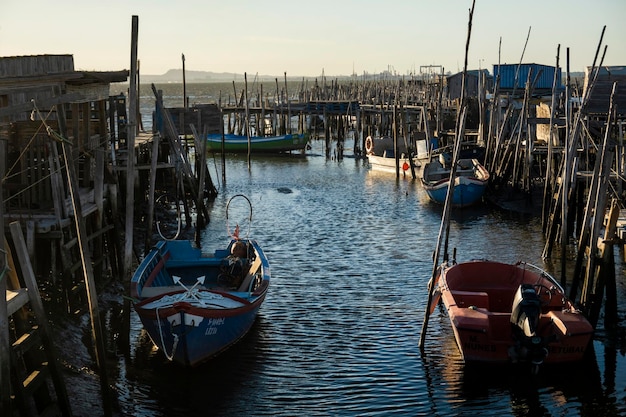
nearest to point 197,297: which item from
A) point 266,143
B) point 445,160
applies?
point 445,160

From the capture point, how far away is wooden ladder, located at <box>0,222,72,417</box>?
9.26 m

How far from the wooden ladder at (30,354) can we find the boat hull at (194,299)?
2.74 meters

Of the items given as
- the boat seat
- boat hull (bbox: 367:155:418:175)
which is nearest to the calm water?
the boat seat

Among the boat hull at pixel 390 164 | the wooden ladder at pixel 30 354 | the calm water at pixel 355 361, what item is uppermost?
the wooden ladder at pixel 30 354

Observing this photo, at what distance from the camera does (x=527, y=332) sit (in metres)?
12.2

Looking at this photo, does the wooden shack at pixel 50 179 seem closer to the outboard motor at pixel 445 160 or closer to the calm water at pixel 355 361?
the calm water at pixel 355 361

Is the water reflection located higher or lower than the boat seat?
lower

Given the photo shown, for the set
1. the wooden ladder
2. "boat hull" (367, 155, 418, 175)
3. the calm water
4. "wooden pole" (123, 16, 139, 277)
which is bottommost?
the calm water

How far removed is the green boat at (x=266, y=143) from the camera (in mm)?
49312

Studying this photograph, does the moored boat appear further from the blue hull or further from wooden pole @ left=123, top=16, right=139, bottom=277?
wooden pole @ left=123, top=16, right=139, bottom=277

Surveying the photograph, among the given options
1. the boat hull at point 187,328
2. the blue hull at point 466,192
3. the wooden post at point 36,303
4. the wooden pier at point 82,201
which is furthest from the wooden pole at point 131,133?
the blue hull at point 466,192

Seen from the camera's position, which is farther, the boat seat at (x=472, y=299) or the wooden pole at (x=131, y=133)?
the boat seat at (x=472, y=299)

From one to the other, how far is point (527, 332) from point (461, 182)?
17.6 m

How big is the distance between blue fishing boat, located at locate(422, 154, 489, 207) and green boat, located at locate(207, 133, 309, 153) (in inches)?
648
